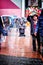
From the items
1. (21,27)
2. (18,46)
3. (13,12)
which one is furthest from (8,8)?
(18,46)

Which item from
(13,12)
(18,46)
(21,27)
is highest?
(13,12)

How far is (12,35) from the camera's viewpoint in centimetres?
338

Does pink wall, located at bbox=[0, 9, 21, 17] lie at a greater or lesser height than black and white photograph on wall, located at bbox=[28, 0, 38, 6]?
lesser

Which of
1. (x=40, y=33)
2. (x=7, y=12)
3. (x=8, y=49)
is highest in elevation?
(x=7, y=12)

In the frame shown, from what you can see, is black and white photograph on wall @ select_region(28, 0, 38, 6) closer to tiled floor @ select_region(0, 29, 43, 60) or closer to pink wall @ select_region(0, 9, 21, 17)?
pink wall @ select_region(0, 9, 21, 17)

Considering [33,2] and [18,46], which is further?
[18,46]

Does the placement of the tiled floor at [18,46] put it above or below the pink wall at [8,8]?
below

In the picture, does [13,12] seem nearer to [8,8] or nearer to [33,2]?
[8,8]

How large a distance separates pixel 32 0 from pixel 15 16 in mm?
280

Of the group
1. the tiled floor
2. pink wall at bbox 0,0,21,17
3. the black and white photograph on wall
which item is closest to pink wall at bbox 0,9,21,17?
pink wall at bbox 0,0,21,17

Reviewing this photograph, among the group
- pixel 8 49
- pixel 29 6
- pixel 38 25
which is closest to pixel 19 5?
pixel 29 6

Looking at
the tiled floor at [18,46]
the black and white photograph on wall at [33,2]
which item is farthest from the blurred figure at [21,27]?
the black and white photograph on wall at [33,2]

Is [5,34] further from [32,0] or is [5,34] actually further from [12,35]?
[32,0]

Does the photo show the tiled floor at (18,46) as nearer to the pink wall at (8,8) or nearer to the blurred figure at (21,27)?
the blurred figure at (21,27)
